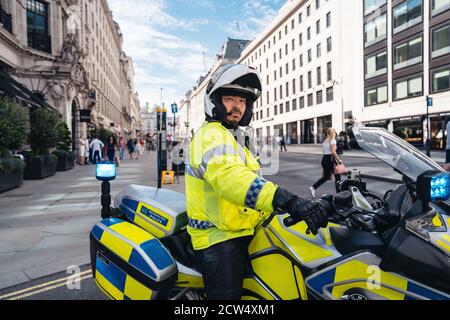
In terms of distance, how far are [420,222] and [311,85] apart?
1841 inches

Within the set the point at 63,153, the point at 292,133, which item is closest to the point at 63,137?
the point at 63,153

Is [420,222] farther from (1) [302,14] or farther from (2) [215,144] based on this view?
(1) [302,14]

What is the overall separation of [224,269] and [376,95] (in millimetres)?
36443

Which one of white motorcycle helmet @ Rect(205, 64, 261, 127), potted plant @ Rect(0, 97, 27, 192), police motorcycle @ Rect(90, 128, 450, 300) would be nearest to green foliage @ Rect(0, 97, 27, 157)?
potted plant @ Rect(0, 97, 27, 192)

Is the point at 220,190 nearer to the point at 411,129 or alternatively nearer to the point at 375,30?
the point at 411,129

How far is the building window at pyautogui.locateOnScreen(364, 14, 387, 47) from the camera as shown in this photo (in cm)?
3282

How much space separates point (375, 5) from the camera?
33.9 m

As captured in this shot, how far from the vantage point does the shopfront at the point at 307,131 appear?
46.7 metres

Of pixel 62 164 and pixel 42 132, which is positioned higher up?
pixel 42 132

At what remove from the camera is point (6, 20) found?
16969 mm

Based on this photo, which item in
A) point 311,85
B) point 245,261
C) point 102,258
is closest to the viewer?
point 245,261

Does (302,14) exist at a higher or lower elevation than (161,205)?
higher

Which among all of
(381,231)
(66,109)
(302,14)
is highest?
(302,14)
